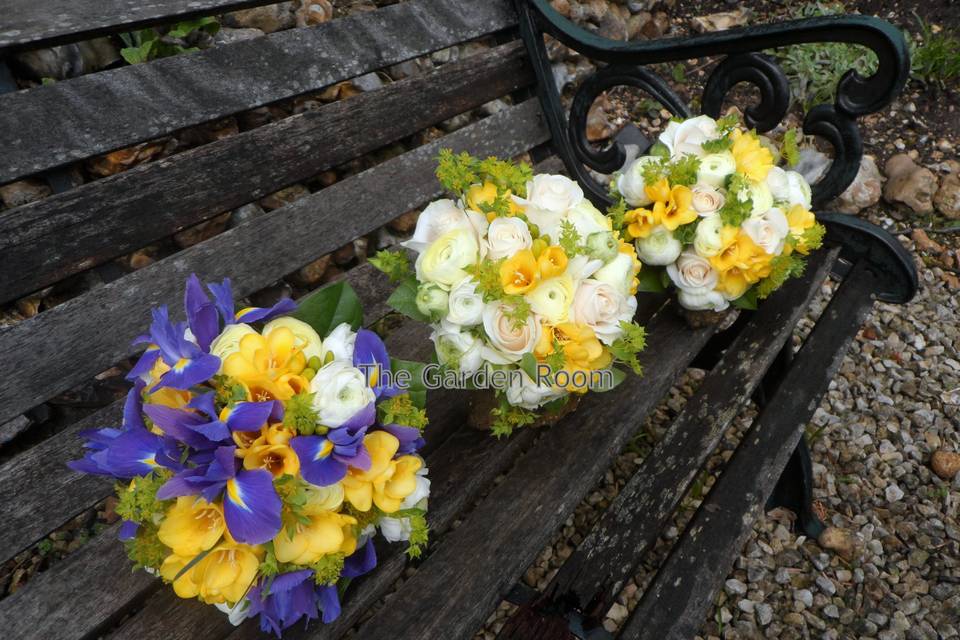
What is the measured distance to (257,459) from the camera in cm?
81

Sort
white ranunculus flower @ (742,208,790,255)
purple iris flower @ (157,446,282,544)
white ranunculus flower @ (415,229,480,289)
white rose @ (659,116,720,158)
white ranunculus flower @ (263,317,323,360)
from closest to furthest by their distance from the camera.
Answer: purple iris flower @ (157,446,282,544) → white ranunculus flower @ (263,317,323,360) → white ranunculus flower @ (415,229,480,289) → white ranunculus flower @ (742,208,790,255) → white rose @ (659,116,720,158)

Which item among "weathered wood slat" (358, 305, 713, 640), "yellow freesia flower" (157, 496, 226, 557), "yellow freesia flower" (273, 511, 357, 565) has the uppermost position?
"yellow freesia flower" (157, 496, 226, 557)

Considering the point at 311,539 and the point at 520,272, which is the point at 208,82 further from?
the point at 311,539

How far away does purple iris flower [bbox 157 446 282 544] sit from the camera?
78 centimetres

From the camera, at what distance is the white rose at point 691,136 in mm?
1402

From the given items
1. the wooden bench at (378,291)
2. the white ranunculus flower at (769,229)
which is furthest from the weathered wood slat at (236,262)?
the white ranunculus flower at (769,229)

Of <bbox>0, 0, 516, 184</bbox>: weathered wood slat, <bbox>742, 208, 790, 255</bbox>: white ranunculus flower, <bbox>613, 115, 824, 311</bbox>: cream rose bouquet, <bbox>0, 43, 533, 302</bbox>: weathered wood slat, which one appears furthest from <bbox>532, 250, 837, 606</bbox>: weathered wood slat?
<bbox>0, 0, 516, 184</bbox>: weathered wood slat

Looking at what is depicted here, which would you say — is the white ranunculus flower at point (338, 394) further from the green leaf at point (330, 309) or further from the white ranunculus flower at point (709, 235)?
the white ranunculus flower at point (709, 235)

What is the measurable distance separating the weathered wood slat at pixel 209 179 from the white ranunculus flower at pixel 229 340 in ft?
1.39

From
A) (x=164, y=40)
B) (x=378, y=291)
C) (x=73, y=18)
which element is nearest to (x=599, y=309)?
(x=378, y=291)

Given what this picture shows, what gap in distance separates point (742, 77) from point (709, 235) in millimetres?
615

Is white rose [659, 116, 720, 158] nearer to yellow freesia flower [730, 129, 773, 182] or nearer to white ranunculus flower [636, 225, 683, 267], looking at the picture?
yellow freesia flower [730, 129, 773, 182]

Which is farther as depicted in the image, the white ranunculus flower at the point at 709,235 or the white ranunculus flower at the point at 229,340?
the white ranunculus flower at the point at 709,235

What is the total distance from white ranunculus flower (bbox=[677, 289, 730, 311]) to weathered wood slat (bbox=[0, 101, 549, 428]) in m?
0.71
